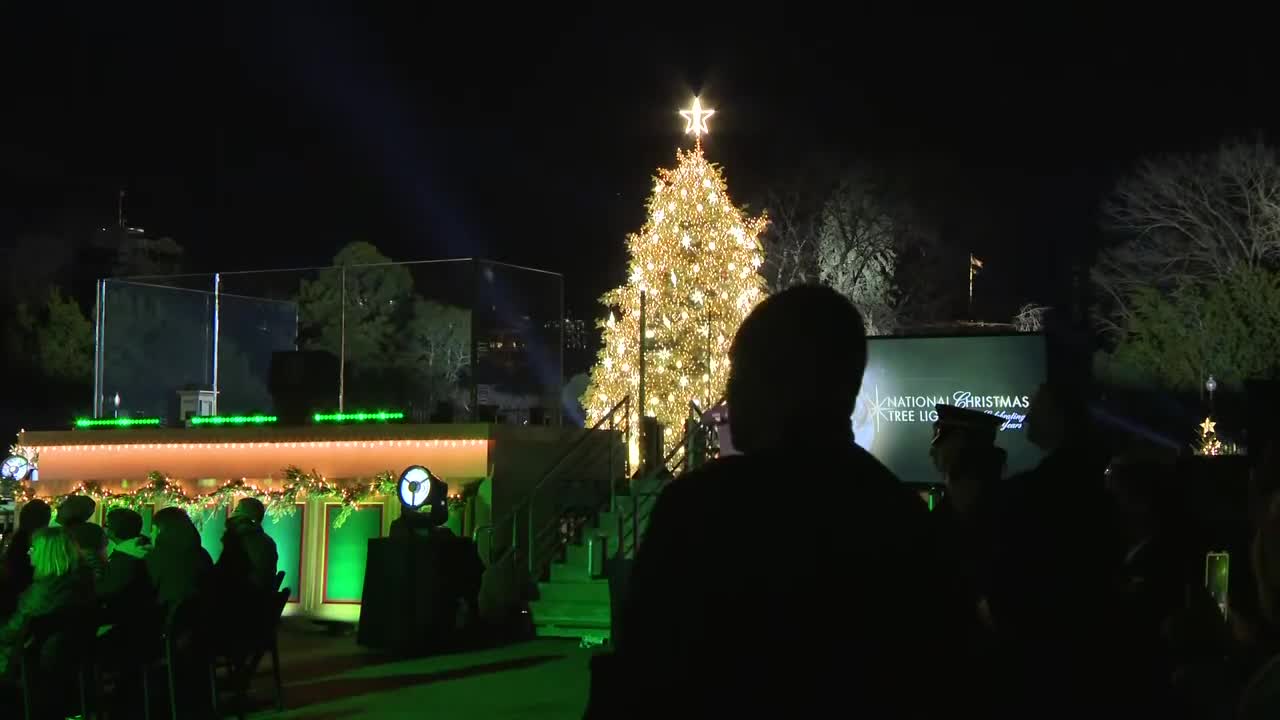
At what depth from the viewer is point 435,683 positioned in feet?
39.4

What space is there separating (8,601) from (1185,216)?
31191 mm

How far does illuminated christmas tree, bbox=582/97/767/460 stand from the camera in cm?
2530

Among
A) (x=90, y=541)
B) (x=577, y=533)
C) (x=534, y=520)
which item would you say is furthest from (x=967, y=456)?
(x=534, y=520)

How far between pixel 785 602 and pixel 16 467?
75.3 ft

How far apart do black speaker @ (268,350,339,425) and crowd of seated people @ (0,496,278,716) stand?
8.73 meters

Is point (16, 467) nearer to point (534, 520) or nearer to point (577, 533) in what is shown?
point (534, 520)

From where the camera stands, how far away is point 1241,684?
2943 millimetres

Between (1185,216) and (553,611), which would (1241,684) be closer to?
(553,611)

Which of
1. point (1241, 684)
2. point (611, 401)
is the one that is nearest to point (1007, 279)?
point (611, 401)

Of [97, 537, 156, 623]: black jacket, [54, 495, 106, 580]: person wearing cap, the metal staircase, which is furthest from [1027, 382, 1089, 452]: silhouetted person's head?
the metal staircase

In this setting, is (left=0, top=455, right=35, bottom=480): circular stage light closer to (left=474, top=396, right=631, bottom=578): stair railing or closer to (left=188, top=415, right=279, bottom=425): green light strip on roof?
(left=188, top=415, right=279, bottom=425): green light strip on roof

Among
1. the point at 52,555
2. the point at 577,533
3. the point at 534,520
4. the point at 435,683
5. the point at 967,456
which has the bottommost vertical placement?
the point at 435,683

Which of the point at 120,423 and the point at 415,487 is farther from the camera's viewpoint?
the point at 120,423

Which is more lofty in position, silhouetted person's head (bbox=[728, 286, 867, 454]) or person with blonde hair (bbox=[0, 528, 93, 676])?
silhouetted person's head (bbox=[728, 286, 867, 454])
